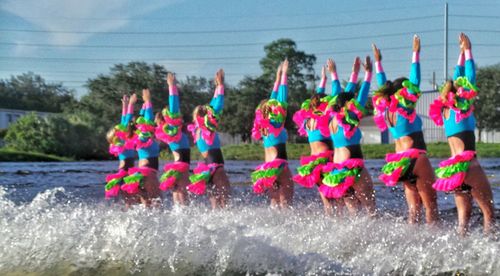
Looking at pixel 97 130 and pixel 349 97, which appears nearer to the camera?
pixel 349 97

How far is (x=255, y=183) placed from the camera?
8.84 metres

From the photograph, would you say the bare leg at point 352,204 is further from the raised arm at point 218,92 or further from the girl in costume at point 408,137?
the raised arm at point 218,92

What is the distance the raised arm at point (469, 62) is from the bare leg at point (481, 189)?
869 mm

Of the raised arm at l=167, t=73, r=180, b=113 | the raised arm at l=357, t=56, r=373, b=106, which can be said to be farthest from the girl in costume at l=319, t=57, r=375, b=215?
the raised arm at l=167, t=73, r=180, b=113

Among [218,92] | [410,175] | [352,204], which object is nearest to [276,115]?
[218,92]

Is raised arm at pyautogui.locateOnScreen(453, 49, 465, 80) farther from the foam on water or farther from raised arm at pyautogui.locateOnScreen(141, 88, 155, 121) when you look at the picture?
raised arm at pyautogui.locateOnScreen(141, 88, 155, 121)

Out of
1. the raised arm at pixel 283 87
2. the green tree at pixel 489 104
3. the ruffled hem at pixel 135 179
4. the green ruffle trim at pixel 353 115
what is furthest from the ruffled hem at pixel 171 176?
the green tree at pixel 489 104

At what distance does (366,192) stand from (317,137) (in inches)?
44.5

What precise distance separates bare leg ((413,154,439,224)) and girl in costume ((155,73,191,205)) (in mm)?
4360

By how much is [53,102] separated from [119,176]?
2905 inches

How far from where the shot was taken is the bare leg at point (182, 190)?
33.3 feet

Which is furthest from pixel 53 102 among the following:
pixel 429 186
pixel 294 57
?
pixel 429 186

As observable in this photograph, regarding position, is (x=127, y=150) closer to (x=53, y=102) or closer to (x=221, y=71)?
(x=221, y=71)

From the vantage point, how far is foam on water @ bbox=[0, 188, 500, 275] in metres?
5.50
